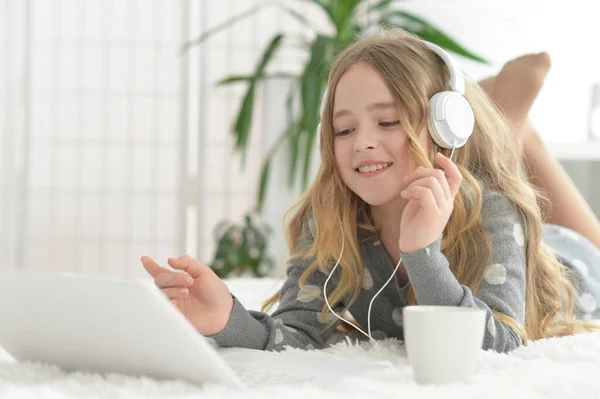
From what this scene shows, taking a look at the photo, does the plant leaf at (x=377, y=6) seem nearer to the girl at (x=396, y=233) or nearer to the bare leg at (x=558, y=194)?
A: the bare leg at (x=558, y=194)

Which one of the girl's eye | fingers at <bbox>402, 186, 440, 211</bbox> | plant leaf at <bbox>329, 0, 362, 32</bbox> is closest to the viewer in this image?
fingers at <bbox>402, 186, 440, 211</bbox>

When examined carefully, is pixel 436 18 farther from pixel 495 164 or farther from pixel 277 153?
pixel 495 164

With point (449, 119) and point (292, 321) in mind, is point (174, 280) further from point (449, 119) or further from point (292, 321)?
point (449, 119)

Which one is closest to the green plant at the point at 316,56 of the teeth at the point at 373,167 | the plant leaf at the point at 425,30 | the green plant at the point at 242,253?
the plant leaf at the point at 425,30

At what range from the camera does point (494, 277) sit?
1013mm

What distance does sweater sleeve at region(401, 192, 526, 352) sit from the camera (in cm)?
89

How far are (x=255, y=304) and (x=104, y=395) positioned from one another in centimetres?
80

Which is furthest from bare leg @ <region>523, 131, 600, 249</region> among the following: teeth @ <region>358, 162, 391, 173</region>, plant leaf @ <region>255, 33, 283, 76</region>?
plant leaf @ <region>255, 33, 283, 76</region>

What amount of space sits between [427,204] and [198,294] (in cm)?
31

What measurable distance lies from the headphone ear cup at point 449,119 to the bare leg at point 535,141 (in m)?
0.59

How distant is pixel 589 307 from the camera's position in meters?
1.46

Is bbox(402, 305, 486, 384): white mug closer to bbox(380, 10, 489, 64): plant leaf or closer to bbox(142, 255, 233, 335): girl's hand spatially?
bbox(142, 255, 233, 335): girl's hand

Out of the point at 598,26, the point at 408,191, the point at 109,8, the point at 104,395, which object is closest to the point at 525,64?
the point at 408,191

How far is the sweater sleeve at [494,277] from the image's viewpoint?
35.0 inches
